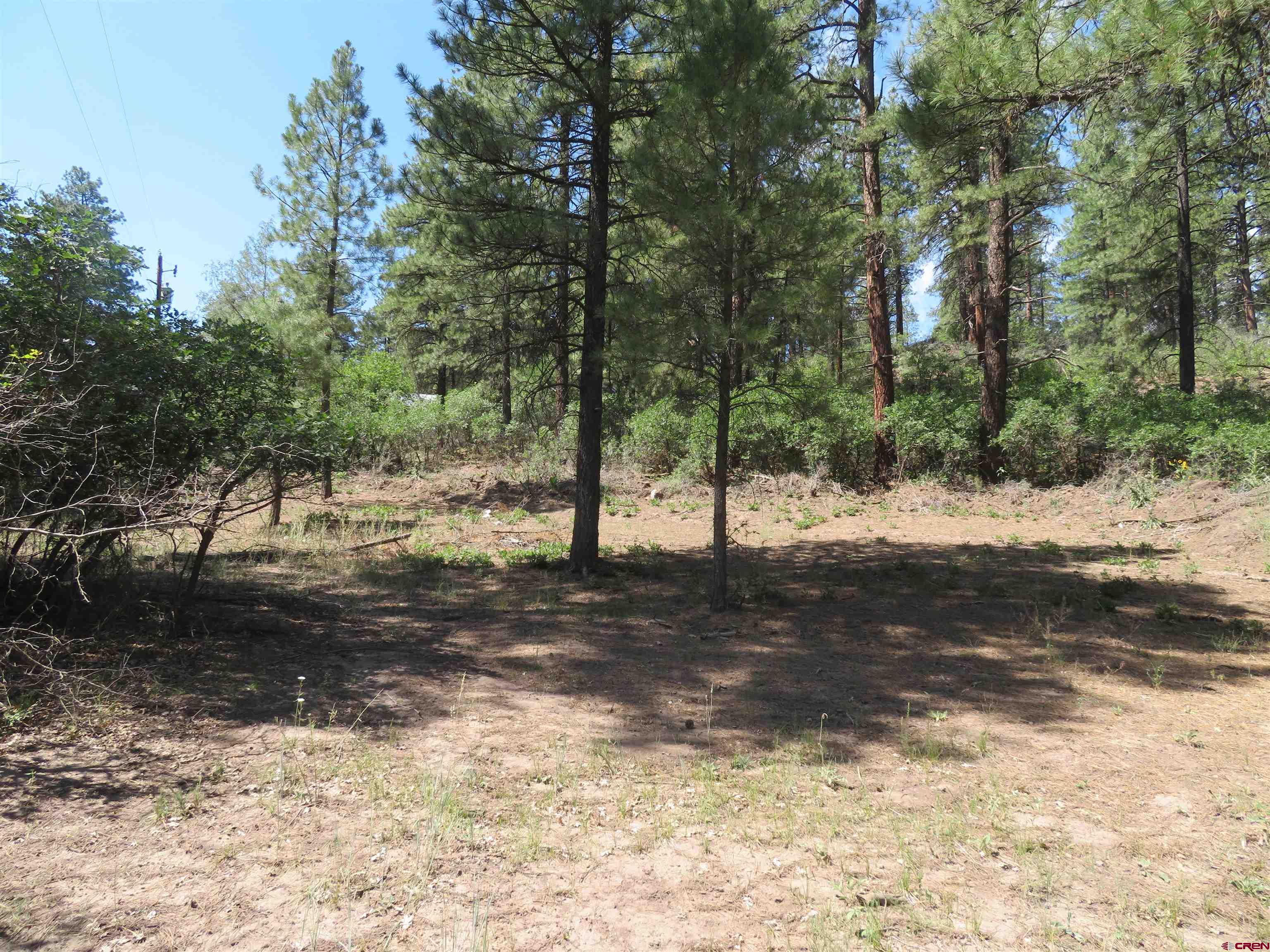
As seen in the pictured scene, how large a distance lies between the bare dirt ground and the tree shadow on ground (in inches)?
1.6

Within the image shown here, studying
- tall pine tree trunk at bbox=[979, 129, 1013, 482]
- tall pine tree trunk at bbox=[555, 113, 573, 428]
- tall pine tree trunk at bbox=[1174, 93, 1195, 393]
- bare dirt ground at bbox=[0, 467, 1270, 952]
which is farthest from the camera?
tall pine tree trunk at bbox=[1174, 93, 1195, 393]

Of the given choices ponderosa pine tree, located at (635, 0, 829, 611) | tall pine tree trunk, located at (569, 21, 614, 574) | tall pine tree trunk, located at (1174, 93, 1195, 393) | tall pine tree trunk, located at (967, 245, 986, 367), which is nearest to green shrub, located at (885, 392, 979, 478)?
tall pine tree trunk, located at (967, 245, 986, 367)

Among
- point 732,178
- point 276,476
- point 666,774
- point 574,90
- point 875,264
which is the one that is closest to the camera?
point 666,774

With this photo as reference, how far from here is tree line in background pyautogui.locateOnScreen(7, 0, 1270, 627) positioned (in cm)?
494

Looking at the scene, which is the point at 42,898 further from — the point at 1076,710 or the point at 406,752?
the point at 1076,710

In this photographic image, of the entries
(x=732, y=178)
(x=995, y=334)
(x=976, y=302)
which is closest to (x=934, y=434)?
(x=995, y=334)

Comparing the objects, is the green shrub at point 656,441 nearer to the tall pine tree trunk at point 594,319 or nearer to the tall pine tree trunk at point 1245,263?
the tall pine tree trunk at point 594,319

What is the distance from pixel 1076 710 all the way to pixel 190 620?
275 inches

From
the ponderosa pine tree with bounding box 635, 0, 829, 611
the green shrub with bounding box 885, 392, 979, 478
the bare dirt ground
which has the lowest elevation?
the bare dirt ground

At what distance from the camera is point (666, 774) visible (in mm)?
3828

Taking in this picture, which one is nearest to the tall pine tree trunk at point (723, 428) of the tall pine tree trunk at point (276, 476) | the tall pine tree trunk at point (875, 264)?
the tall pine tree trunk at point (276, 476)

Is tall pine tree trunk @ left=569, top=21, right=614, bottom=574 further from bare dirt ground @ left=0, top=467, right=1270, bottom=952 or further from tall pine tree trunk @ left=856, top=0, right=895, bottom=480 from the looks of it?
tall pine tree trunk @ left=856, top=0, right=895, bottom=480

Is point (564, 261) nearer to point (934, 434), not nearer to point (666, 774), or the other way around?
point (666, 774)

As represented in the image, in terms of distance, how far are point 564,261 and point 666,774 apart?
6.79 metres
